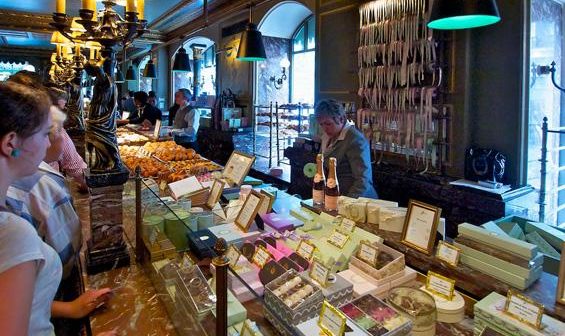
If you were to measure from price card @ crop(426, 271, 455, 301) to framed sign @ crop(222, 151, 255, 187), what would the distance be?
1443mm

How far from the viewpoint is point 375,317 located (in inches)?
41.6

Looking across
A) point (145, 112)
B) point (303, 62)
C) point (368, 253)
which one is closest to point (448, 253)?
point (368, 253)

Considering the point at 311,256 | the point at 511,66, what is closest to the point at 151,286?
the point at 311,256

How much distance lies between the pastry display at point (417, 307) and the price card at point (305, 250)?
32cm

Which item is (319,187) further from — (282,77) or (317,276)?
(282,77)

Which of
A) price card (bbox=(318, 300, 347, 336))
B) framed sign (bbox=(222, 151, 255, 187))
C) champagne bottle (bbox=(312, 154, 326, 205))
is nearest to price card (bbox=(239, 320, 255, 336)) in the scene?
price card (bbox=(318, 300, 347, 336))

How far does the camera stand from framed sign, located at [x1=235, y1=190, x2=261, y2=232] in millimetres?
1724

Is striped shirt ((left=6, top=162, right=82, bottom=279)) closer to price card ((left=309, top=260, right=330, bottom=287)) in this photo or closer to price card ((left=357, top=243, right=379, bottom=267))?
price card ((left=309, top=260, right=330, bottom=287))

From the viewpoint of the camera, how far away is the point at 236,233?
1683 mm

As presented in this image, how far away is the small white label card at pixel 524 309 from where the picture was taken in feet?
3.38

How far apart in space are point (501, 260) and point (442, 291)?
0.71ft

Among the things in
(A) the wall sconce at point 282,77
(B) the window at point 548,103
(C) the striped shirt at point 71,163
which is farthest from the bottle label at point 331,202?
(A) the wall sconce at point 282,77

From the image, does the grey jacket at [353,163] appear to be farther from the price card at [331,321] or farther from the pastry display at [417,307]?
the price card at [331,321]

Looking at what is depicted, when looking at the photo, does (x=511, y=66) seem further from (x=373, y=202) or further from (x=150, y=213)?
(x=150, y=213)
